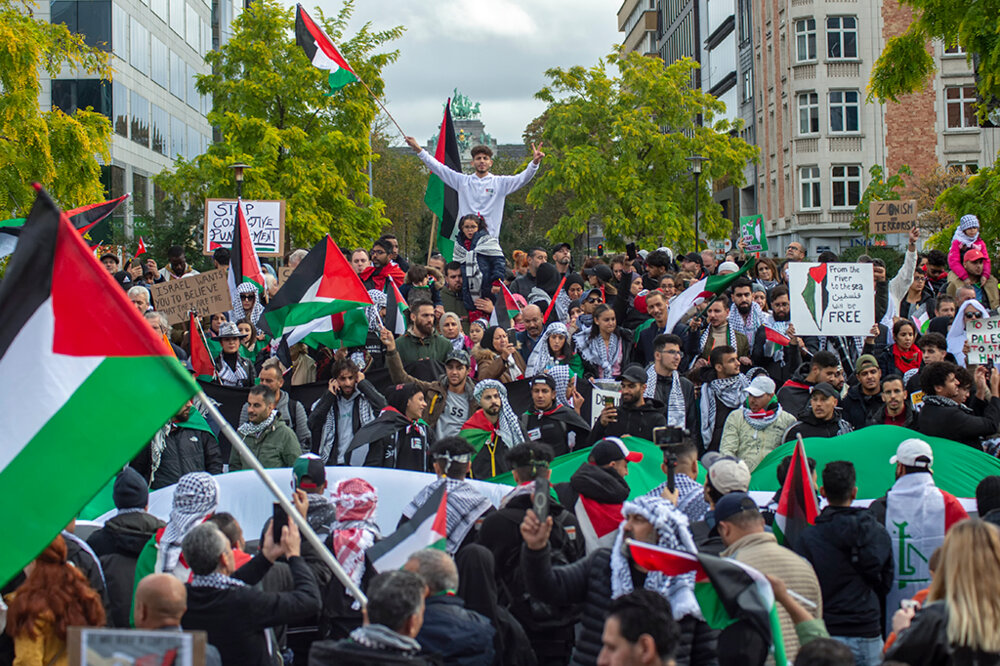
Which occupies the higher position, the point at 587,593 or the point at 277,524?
the point at 277,524

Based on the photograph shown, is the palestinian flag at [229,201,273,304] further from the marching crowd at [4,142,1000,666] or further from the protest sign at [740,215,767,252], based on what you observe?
the protest sign at [740,215,767,252]

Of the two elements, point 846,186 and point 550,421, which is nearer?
point 550,421

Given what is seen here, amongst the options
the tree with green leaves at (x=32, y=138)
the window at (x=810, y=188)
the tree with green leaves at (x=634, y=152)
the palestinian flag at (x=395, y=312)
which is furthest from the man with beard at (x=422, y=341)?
the window at (x=810, y=188)

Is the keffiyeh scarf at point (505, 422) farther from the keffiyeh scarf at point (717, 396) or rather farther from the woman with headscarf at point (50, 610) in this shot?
the woman with headscarf at point (50, 610)

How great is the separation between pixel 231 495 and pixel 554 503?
2993mm

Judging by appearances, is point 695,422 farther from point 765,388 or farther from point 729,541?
point 729,541

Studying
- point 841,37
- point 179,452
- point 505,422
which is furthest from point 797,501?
point 841,37

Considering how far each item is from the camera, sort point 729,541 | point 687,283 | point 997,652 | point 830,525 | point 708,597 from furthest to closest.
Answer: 1. point 687,283
2. point 830,525
3. point 729,541
4. point 708,597
5. point 997,652

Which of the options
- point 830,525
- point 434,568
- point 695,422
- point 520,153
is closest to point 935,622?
point 830,525

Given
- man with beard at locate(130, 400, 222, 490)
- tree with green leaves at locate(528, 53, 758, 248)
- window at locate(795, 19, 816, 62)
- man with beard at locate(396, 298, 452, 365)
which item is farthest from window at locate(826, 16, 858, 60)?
man with beard at locate(130, 400, 222, 490)

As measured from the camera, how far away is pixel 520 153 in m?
121

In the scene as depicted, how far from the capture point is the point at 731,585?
16.5 ft

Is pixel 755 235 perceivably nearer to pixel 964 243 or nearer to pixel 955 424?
pixel 964 243

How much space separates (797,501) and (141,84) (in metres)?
49.3
